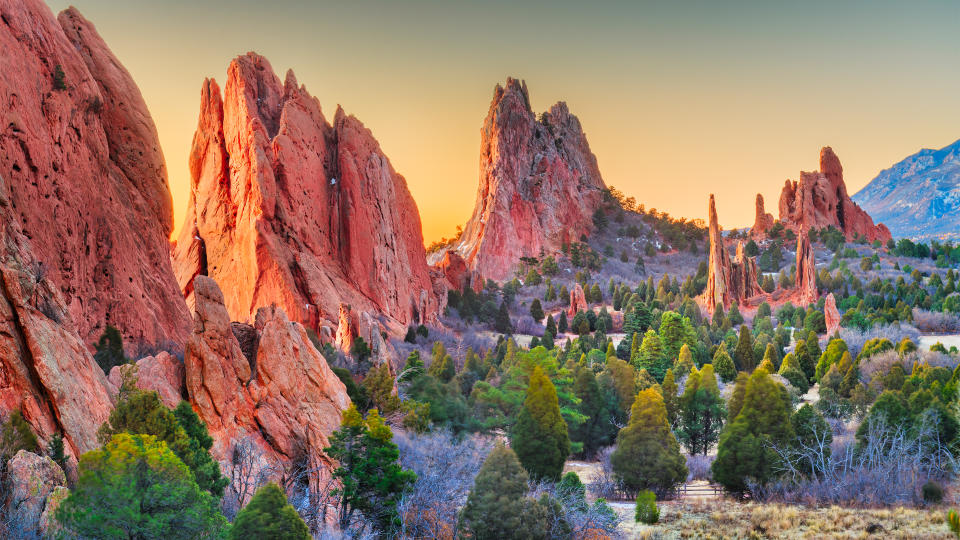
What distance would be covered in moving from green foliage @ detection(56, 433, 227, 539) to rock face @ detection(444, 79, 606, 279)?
100 m

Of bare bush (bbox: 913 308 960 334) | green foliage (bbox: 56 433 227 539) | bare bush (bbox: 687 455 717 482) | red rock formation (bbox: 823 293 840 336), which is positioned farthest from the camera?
bare bush (bbox: 913 308 960 334)

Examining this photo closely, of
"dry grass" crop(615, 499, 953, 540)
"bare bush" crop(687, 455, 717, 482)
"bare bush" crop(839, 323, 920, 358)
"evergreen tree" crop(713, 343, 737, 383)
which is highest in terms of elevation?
"bare bush" crop(839, 323, 920, 358)

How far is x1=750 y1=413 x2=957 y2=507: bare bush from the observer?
1056 inches

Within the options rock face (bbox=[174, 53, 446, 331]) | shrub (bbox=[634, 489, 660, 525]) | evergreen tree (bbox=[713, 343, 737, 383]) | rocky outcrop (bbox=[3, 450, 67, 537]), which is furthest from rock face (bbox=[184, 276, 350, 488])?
evergreen tree (bbox=[713, 343, 737, 383])

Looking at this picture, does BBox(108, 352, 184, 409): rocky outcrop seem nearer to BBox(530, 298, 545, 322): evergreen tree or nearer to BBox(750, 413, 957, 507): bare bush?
BBox(750, 413, 957, 507): bare bush

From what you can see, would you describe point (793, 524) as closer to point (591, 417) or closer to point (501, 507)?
point (501, 507)

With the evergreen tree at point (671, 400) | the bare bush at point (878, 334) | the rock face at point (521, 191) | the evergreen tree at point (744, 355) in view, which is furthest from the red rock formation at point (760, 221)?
the evergreen tree at point (671, 400)

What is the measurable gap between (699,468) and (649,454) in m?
5.53

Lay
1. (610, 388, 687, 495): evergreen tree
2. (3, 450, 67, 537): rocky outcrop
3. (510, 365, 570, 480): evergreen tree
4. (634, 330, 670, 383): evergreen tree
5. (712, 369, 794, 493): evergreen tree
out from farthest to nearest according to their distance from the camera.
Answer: (634, 330, 670, 383): evergreen tree < (610, 388, 687, 495): evergreen tree < (712, 369, 794, 493): evergreen tree < (510, 365, 570, 480): evergreen tree < (3, 450, 67, 537): rocky outcrop

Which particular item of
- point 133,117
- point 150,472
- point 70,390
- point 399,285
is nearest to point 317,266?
point 399,285

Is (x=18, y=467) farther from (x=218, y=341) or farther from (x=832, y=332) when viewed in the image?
(x=832, y=332)

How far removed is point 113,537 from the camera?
11.9 meters

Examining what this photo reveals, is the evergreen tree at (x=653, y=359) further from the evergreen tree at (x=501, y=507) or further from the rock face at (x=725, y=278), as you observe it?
the rock face at (x=725, y=278)

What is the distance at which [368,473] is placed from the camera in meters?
18.5
